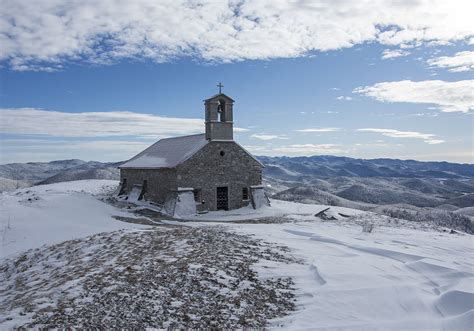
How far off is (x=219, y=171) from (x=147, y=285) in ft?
61.9

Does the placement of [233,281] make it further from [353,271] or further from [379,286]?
[379,286]

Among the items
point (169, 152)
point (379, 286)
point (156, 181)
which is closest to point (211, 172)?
point (156, 181)

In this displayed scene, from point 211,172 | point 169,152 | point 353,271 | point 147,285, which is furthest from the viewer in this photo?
point 169,152

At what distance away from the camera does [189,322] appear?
6.93 m

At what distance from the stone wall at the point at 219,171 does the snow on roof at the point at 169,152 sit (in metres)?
0.73

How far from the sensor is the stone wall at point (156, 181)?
26.4 metres

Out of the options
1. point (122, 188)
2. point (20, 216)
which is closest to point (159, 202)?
point (122, 188)

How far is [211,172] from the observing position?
26.9 m

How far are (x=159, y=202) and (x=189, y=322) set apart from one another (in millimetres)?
21396

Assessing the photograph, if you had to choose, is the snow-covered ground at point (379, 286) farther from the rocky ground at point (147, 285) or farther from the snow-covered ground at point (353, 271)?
the rocky ground at point (147, 285)

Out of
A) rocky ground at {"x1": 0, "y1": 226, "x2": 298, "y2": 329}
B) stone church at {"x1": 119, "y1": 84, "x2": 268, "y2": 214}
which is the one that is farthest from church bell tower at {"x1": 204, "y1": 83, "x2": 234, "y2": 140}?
rocky ground at {"x1": 0, "y1": 226, "x2": 298, "y2": 329}

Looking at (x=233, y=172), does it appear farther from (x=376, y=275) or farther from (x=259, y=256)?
(x=376, y=275)

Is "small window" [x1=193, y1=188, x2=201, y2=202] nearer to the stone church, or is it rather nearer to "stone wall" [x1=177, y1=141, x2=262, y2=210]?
the stone church

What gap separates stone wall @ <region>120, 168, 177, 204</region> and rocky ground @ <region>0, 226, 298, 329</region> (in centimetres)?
1346
